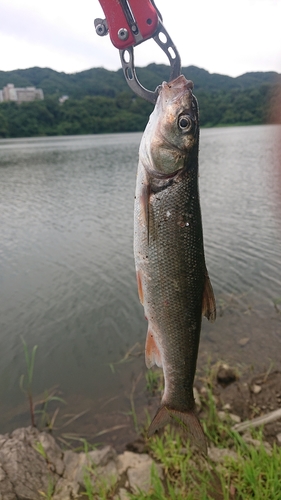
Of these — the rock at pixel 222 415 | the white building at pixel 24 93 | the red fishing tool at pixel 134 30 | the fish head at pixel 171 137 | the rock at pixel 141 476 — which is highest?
the white building at pixel 24 93

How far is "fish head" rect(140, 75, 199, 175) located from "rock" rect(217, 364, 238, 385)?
14.1ft

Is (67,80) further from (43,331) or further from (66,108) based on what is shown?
(43,331)

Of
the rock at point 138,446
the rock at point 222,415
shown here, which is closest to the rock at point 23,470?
the rock at point 138,446

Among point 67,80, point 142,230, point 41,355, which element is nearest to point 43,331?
point 41,355

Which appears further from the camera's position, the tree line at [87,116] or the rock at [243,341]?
the tree line at [87,116]

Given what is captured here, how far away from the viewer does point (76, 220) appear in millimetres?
15117

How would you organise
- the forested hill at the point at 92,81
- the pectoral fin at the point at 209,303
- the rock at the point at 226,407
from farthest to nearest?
the forested hill at the point at 92,81
the rock at the point at 226,407
the pectoral fin at the point at 209,303

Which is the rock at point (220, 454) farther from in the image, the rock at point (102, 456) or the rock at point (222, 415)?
the rock at point (102, 456)

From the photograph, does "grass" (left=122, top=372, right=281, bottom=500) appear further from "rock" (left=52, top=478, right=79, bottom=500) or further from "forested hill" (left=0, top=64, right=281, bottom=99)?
"forested hill" (left=0, top=64, right=281, bottom=99)

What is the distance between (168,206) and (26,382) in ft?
17.5

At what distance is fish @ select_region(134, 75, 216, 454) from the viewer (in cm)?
Answer: 195

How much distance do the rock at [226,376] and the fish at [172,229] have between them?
342 cm

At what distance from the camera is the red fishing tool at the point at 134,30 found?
1933 mm

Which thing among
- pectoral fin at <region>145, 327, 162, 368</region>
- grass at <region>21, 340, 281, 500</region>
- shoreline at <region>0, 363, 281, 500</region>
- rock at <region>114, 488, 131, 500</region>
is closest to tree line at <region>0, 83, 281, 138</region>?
shoreline at <region>0, 363, 281, 500</region>
